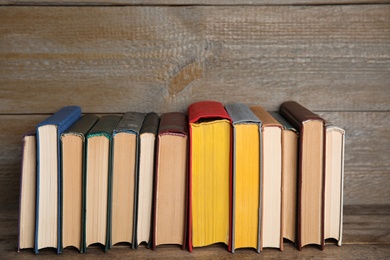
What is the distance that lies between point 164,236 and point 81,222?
0.14 m

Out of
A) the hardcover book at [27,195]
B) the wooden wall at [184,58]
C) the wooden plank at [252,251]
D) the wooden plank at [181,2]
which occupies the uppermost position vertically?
the wooden plank at [181,2]

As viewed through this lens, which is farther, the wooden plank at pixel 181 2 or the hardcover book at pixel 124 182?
the wooden plank at pixel 181 2

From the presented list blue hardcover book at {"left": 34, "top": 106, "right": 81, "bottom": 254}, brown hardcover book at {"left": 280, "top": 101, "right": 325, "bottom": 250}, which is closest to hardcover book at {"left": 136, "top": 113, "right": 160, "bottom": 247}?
blue hardcover book at {"left": 34, "top": 106, "right": 81, "bottom": 254}

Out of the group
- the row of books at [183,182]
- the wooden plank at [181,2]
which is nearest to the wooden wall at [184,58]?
the wooden plank at [181,2]

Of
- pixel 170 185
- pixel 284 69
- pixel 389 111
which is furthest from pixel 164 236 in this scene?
pixel 389 111

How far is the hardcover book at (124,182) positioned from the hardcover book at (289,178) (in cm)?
25

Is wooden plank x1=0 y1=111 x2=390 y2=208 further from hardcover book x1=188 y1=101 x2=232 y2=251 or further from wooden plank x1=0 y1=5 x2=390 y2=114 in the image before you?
hardcover book x1=188 y1=101 x2=232 y2=251

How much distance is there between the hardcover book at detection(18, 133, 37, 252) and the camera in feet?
2.96

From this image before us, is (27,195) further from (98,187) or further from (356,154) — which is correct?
(356,154)

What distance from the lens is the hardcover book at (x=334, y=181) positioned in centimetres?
93

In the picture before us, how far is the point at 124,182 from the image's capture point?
0.91 m

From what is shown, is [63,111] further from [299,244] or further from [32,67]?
[299,244]

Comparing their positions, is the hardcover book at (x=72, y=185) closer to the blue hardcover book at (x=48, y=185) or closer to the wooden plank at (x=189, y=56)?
the blue hardcover book at (x=48, y=185)

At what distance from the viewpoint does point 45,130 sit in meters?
0.89
